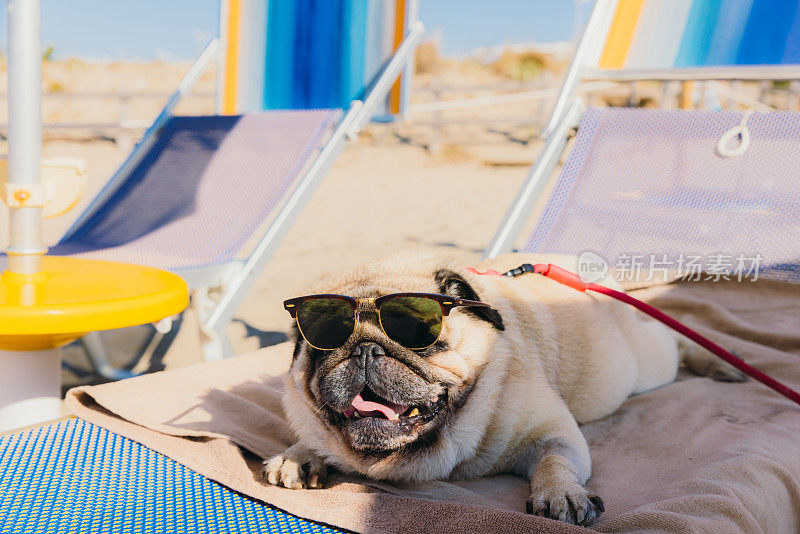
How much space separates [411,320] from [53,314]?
3.19ft

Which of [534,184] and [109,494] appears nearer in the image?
[109,494]

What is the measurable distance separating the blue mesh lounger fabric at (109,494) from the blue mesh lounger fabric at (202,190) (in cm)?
133

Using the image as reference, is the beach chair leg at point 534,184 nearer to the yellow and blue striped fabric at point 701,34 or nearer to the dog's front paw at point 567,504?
the yellow and blue striped fabric at point 701,34

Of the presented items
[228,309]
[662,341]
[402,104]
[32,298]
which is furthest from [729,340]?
[402,104]

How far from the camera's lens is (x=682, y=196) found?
3.16 meters

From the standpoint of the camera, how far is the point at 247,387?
2.48 metres

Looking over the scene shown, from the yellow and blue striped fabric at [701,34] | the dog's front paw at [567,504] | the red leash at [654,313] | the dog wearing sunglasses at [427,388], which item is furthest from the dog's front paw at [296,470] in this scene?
the yellow and blue striped fabric at [701,34]

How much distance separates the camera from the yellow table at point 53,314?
1907 millimetres

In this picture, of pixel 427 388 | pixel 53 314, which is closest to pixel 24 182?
pixel 53 314

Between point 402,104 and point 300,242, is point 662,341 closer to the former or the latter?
point 402,104

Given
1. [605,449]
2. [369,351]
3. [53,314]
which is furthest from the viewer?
[605,449]

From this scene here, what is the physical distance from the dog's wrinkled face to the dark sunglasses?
0.02 m

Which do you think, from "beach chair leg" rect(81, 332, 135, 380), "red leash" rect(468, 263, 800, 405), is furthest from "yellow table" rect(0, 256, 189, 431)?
"beach chair leg" rect(81, 332, 135, 380)

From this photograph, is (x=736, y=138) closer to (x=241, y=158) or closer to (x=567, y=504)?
(x=567, y=504)
